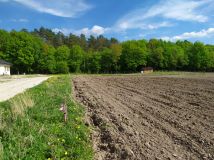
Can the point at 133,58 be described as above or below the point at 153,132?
above

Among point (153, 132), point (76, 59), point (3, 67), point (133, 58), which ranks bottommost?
point (153, 132)

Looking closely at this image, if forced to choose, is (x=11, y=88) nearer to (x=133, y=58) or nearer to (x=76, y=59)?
(x=133, y=58)

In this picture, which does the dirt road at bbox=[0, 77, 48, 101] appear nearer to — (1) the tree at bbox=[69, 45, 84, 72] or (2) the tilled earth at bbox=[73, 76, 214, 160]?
(2) the tilled earth at bbox=[73, 76, 214, 160]

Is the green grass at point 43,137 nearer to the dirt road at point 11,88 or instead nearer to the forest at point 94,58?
the dirt road at point 11,88

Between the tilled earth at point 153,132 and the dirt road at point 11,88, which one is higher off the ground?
the tilled earth at point 153,132

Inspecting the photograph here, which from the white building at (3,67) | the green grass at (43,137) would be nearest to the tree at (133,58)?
the white building at (3,67)

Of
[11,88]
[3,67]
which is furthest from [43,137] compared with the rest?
[3,67]

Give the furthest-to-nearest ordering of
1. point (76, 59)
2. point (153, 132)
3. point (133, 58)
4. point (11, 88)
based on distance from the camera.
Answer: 1. point (76, 59)
2. point (133, 58)
3. point (11, 88)
4. point (153, 132)

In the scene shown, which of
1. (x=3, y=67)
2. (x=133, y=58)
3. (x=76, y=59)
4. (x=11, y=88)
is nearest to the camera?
(x=11, y=88)

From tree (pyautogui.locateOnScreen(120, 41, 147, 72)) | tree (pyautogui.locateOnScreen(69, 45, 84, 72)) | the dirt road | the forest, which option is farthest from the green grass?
tree (pyautogui.locateOnScreen(69, 45, 84, 72))

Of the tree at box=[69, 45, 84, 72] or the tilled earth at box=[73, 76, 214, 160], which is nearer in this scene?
the tilled earth at box=[73, 76, 214, 160]

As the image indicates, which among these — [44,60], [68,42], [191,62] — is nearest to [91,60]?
[44,60]

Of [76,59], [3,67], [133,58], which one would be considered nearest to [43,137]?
[3,67]

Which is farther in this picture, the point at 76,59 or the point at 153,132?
the point at 76,59
